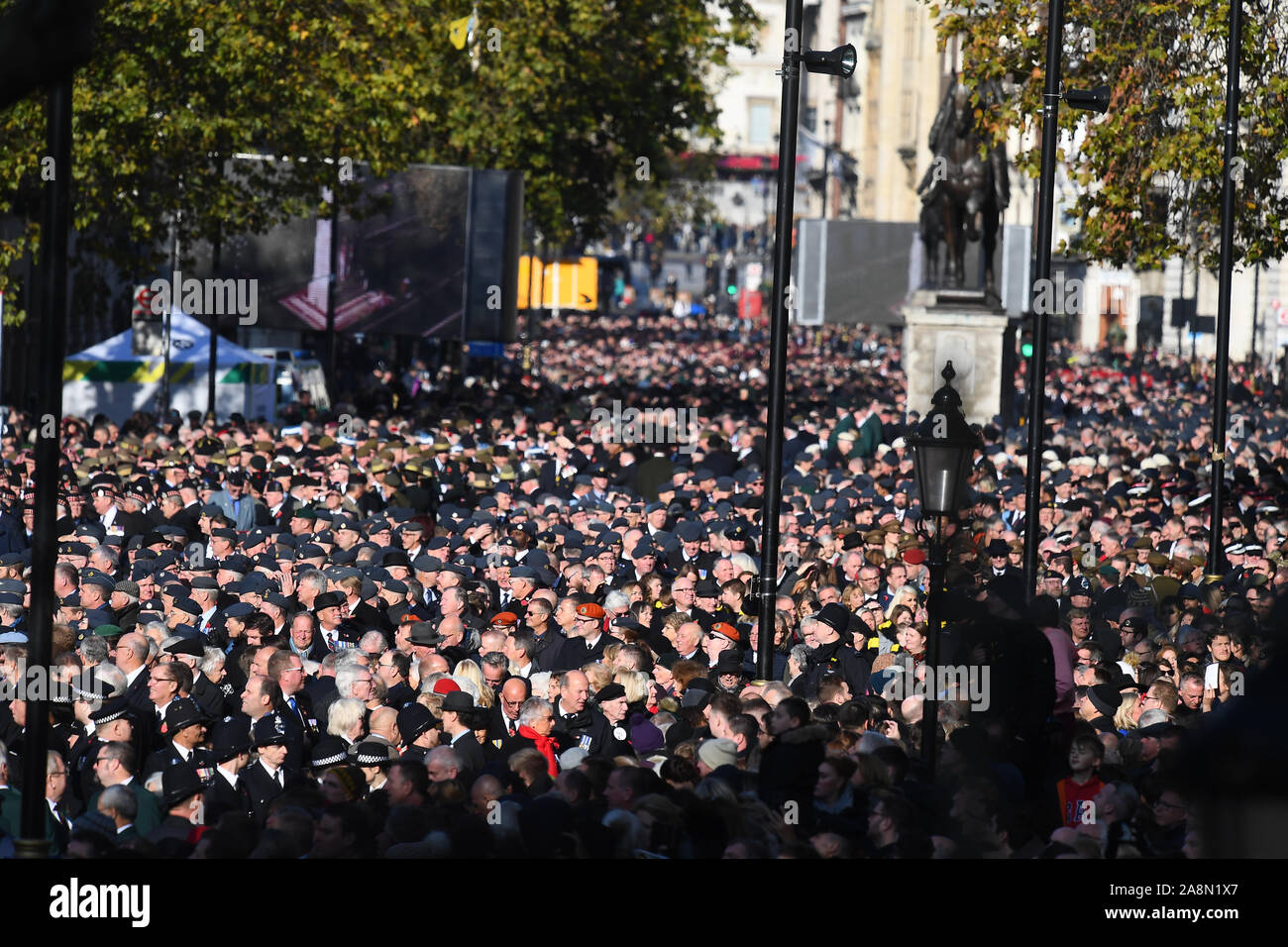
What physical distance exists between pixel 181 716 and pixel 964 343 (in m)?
24.9

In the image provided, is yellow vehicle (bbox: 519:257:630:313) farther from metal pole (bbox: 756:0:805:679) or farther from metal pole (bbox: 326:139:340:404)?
metal pole (bbox: 756:0:805:679)

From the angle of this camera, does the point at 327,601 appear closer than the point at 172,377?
Yes

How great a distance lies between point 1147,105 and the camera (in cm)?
2278

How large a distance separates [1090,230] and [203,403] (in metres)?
15.0

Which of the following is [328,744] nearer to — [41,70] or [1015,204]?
[41,70]

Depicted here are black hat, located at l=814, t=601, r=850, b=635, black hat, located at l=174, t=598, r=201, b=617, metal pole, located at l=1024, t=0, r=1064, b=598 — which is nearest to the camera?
black hat, located at l=814, t=601, r=850, b=635

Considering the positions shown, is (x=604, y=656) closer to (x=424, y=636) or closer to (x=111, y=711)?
(x=424, y=636)

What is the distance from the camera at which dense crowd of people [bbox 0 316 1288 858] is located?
25.3 feet

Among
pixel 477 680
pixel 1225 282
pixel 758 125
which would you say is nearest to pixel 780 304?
pixel 477 680

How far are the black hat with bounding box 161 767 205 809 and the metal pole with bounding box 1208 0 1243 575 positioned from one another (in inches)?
463

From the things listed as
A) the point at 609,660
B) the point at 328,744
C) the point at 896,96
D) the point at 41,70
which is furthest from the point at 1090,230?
the point at 896,96

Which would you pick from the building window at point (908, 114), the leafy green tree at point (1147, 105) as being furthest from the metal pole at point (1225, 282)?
the building window at point (908, 114)

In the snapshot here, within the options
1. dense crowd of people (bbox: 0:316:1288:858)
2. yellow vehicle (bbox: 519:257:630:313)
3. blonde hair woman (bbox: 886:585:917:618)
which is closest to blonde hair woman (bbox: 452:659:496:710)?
dense crowd of people (bbox: 0:316:1288:858)

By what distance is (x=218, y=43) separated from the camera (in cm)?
2780
